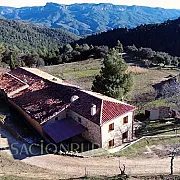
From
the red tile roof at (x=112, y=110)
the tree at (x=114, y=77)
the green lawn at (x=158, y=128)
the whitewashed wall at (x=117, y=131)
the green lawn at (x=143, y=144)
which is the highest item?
the tree at (x=114, y=77)

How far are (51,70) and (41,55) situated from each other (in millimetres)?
28826

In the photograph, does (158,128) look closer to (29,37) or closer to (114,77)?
(114,77)

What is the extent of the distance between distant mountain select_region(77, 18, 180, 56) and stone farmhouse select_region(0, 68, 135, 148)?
67368 millimetres

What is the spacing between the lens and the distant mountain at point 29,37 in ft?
421

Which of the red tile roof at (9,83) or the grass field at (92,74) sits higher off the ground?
the red tile roof at (9,83)

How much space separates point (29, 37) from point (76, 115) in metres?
116

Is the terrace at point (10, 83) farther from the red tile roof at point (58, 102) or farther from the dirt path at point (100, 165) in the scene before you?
the dirt path at point (100, 165)

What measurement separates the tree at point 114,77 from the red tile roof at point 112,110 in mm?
6246

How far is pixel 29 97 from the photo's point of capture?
38.8 meters

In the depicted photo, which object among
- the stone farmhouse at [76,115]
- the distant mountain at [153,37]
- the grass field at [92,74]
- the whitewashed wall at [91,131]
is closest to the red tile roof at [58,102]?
the stone farmhouse at [76,115]

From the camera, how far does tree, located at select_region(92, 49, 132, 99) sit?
127 feet

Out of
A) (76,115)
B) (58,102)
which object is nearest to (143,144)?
(76,115)

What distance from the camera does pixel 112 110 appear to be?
104ft

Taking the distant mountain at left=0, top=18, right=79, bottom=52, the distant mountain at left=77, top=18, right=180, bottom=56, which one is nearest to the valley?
the distant mountain at left=77, top=18, right=180, bottom=56
